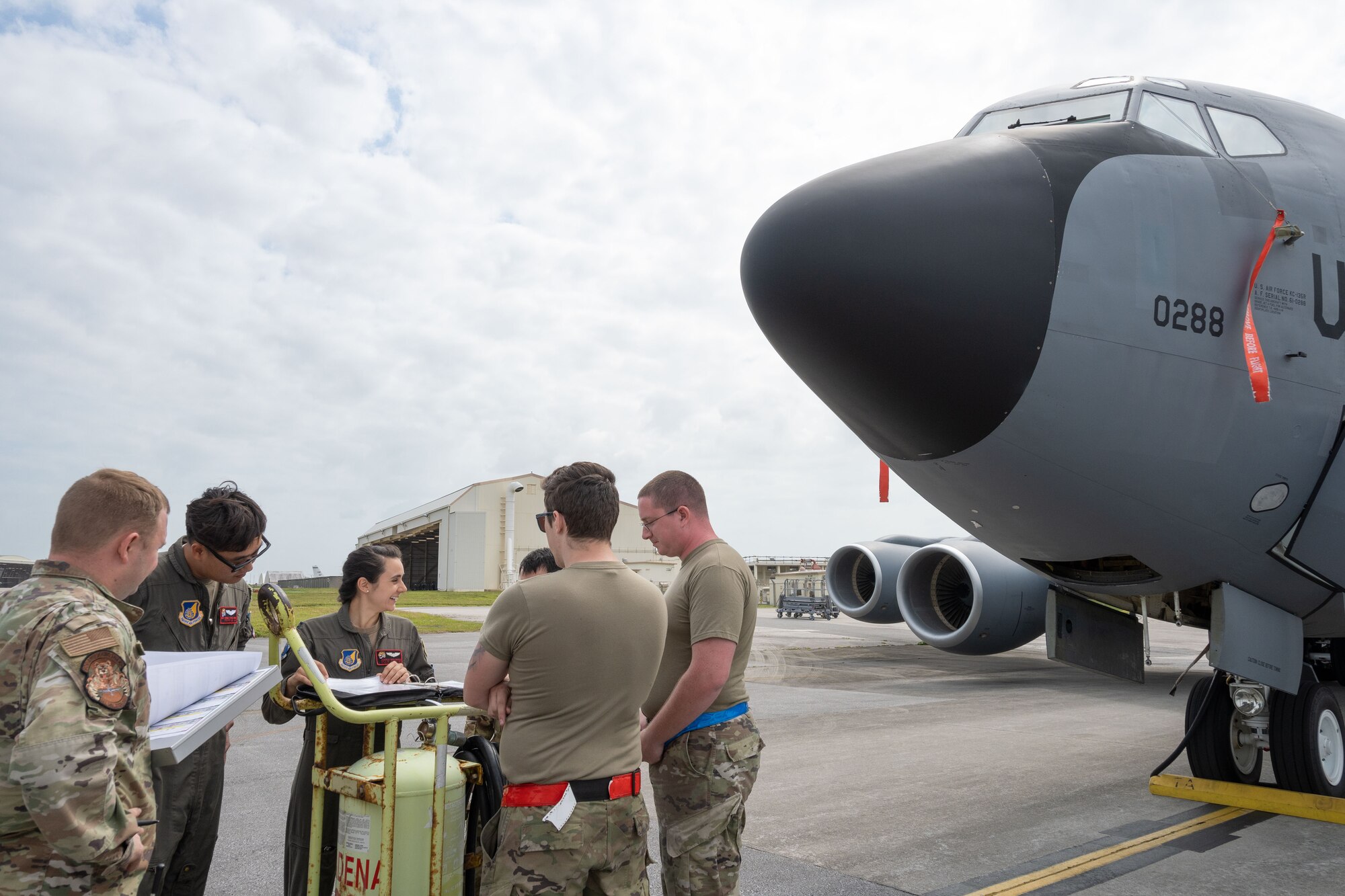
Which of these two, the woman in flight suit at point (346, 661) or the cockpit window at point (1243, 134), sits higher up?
the cockpit window at point (1243, 134)

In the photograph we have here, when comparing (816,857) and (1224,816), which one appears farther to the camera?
(1224,816)

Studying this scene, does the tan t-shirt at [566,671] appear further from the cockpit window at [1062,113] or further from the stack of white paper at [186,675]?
the cockpit window at [1062,113]

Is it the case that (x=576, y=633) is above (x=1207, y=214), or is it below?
below

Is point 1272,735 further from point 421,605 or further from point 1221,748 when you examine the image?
point 421,605

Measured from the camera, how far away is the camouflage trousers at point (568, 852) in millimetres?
2277

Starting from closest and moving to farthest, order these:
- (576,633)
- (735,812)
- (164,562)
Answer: (576,633), (735,812), (164,562)

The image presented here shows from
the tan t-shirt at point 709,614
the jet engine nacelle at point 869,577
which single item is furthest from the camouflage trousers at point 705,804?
the jet engine nacelle at point 869,577

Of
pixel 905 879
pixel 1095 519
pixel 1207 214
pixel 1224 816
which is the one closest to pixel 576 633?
A: pixel 905 879

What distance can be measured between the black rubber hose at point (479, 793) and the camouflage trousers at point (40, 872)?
1.12 m

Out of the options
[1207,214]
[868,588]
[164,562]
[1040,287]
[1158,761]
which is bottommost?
[1158,761]

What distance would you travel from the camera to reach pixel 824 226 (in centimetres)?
385

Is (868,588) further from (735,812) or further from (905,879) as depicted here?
(735,812)

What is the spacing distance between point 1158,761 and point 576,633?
255 inches

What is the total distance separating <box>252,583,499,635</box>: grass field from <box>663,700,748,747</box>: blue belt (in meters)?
2.66
